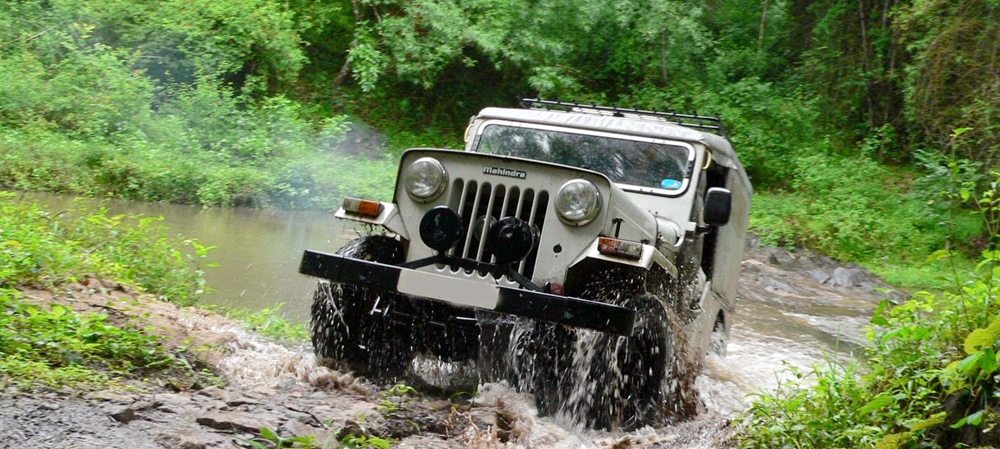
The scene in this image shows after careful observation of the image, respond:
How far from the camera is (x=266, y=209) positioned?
1514 cm

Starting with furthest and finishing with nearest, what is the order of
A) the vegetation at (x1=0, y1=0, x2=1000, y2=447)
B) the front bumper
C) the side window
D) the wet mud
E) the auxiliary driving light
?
1. the vegetation at (x1=0, y1=0, x2=1000, y2=447)
2. the side window
3. the auxiliary driving light
4. the front bumper
5. the wet mud

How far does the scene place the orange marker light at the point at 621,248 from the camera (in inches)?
188

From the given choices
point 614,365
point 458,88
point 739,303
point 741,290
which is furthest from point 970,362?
point 458,88

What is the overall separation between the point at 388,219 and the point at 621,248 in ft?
4.52

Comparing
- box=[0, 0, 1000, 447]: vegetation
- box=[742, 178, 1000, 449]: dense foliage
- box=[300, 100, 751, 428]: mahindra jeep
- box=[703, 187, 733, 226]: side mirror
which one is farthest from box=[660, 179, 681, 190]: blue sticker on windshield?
box=[0, 0, 1000, 447]: vegetation

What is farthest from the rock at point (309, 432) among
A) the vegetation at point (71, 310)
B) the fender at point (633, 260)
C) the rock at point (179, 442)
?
the fender at point (633, 260)

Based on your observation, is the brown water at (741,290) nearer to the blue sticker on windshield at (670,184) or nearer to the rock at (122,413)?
the blue sticker on windshield at (670,184)

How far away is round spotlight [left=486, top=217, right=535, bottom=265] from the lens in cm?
503

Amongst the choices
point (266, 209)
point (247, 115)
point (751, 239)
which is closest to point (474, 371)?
point (266, 209)

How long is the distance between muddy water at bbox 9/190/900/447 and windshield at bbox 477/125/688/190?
1422 mm

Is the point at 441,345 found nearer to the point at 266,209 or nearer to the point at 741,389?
the point at 741,389

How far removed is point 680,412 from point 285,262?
5940 millimetres

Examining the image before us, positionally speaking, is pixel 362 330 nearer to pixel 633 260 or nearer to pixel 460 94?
pixel 633 260

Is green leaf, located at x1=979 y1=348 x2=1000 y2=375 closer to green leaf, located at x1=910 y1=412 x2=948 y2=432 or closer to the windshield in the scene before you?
green leaf, located at x1=910 y1=412 x2=948 y2=432
